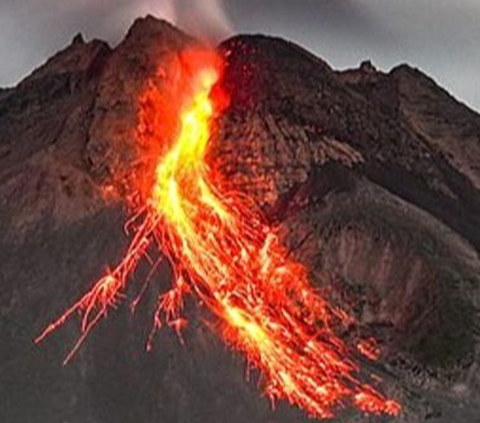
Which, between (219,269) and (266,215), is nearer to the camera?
(219,269)

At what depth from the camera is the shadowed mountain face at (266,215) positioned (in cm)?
3534

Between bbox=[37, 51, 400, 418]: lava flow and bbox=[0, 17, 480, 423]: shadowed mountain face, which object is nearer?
bbox=[0, 17, 480, 423]: shadowed mountain face

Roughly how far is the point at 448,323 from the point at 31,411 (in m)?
14.6

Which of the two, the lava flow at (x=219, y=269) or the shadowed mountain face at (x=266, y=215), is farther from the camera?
the lava flow at (x=219, y=269)

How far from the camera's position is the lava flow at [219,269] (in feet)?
123

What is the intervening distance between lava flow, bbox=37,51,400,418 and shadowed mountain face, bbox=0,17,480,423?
56 centimetres

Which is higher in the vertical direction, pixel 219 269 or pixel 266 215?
pixel 266 215

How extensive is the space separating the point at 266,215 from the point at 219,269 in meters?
5.13

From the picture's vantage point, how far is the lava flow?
37562mm

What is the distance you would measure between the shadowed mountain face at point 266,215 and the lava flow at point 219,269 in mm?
557

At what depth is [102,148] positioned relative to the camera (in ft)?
151

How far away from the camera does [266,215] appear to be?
4741 centimetres

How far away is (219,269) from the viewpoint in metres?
42.8

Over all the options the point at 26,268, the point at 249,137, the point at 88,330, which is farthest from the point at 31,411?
the point at 249,137
